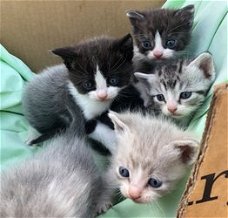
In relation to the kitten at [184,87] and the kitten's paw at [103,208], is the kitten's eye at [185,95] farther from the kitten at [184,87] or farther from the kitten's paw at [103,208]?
the kitten's paw at [103,208]

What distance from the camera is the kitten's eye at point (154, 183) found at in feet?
3.77

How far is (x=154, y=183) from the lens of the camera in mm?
1157

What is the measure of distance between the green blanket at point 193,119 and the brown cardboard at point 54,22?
94mm

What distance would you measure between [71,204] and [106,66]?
534mm

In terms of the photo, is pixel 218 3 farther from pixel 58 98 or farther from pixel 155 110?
pixel 58 98

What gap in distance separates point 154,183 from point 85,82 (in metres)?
0.49

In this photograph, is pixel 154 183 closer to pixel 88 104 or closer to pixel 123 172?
pixel 123 172

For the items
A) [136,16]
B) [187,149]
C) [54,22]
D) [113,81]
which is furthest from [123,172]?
[54,22]

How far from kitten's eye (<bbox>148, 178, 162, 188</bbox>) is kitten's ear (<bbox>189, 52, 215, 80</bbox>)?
1.40ft

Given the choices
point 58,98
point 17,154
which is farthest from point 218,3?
point 17,154

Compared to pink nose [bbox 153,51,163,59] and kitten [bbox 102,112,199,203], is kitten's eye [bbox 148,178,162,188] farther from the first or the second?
pink nose [bbox 153,51,163,59]

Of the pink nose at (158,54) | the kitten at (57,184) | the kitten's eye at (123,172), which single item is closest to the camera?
the kitten at (57,184)

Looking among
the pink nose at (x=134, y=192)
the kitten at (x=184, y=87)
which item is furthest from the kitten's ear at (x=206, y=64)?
the pink nose at (x=134, y=192)

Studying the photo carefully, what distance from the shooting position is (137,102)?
5.11ft
